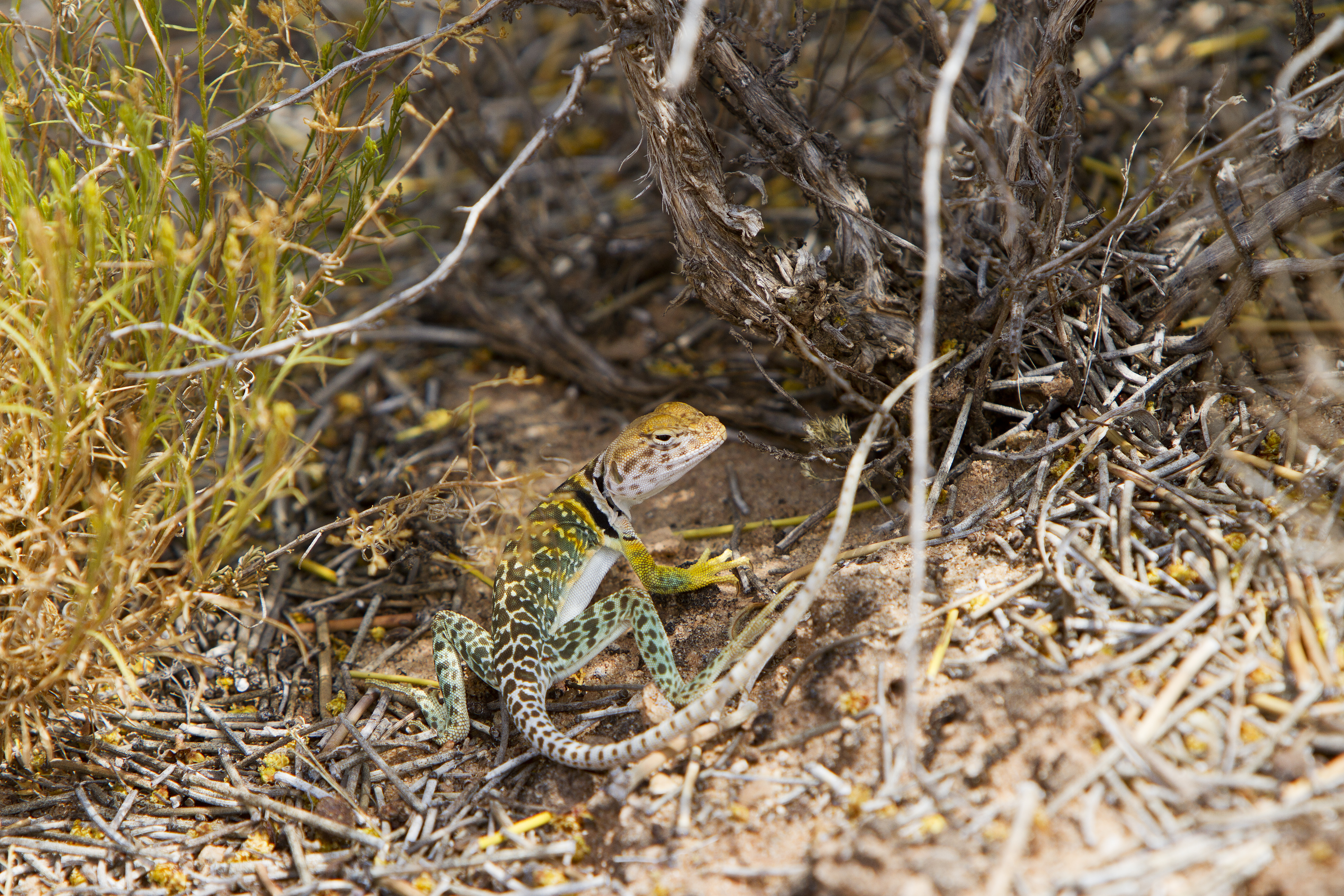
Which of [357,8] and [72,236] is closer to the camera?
[72,236]

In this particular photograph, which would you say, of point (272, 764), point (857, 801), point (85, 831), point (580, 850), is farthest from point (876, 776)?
point (85, 831)

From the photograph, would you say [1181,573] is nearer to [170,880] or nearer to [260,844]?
[260,844]

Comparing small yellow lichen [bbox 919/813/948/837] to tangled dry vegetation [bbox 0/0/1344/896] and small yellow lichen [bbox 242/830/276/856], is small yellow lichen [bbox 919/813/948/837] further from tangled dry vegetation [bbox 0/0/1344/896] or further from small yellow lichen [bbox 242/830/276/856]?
small yellow lichen [bbox 242/830/276/856]

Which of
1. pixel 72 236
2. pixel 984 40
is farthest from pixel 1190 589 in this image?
pixel 72 236

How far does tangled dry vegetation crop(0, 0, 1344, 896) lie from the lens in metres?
2.30

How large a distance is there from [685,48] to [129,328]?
1713 mm

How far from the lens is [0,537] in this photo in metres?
2.67

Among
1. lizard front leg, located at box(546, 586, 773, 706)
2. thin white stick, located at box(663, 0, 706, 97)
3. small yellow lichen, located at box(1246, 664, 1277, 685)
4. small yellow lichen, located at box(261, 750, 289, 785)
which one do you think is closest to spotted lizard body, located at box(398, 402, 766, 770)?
lizard front leg, located at box(546, 586, 773, 706)

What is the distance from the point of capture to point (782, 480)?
420 cm

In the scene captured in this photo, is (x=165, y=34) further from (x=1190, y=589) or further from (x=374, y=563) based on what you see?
(x=1190, y=589)

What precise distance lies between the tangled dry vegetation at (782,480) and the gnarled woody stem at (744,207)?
0.06 feet

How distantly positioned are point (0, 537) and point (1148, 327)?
4229 millimetres

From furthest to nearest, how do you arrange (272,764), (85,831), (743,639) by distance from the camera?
(743,639)
(272,764)
(85,831)

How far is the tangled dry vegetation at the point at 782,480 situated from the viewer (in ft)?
7.56
